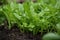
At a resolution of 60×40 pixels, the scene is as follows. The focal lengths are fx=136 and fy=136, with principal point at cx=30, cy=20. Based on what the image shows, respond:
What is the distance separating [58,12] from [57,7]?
0.16 feet

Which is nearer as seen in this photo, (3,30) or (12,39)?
(12,39)

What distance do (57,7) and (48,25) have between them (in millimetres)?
197

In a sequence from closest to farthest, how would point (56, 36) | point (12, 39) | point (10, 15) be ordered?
point (56, 36)
point (12, 39)
point (10, 15)

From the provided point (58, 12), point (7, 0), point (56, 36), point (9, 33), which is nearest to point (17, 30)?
point (9, 33)

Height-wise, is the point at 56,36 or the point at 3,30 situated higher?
the point at 56,36


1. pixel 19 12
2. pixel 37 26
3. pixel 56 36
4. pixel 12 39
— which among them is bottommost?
pixel 12 39

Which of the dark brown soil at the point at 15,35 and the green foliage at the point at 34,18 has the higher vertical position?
the green foliage at the point at 34,18

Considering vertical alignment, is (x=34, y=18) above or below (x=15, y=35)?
above

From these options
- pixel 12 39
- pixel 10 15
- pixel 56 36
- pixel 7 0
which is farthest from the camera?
pixel 7 0

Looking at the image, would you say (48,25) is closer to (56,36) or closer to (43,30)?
(43,30)

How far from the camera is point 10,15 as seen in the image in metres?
1.29

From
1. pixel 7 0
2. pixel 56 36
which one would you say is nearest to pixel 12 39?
pixel 7 0

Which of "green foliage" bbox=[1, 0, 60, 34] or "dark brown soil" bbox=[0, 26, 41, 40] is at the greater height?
"green foliage" bbox=[1, 0, 60, 34]

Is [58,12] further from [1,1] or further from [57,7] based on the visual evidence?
[1,1]
